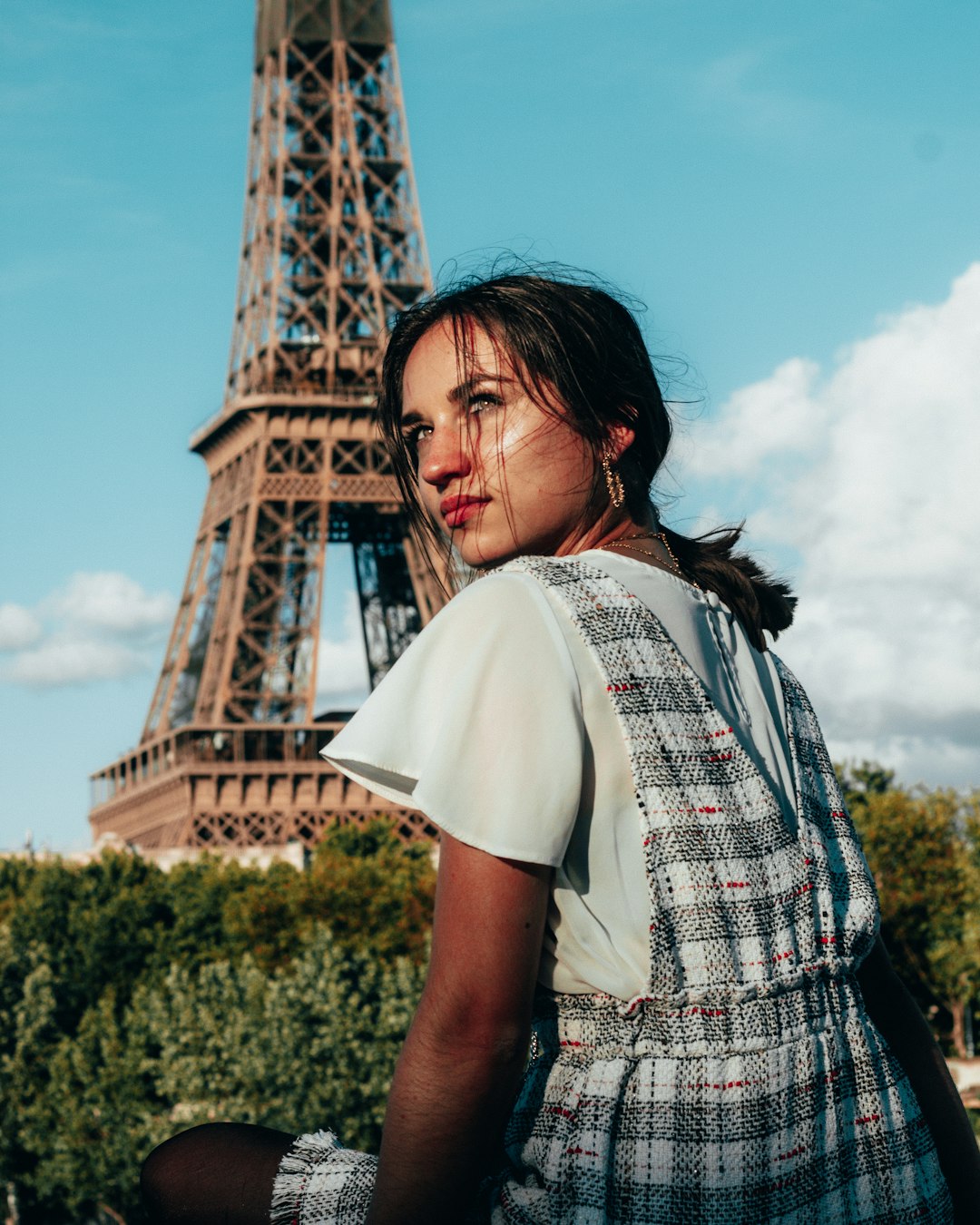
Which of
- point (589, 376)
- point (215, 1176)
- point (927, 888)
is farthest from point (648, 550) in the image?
point (927, 888)

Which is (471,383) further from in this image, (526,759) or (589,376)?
(526,759)

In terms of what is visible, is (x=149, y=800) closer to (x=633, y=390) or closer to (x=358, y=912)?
(x=358, y=912)

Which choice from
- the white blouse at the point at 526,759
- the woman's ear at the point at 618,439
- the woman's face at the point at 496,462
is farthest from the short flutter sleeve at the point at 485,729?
the woman's ear at the point at 618,439

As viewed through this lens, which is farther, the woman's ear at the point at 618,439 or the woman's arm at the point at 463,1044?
the woman's ear at the point at 618,439

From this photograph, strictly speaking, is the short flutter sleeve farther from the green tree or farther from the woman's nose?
the green tree

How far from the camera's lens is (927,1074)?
2.17 m

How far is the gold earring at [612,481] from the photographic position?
2.13 meters

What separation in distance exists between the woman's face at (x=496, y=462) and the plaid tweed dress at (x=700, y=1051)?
169 mm

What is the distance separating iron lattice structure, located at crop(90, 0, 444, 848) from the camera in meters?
40.1

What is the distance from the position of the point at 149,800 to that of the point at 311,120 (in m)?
19.9

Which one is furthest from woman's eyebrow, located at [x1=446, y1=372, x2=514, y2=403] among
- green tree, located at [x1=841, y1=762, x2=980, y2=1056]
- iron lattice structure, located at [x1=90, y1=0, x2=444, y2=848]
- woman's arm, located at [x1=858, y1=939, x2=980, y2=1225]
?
iron lattice structure, located at [x1=90, y1=0, x2=444, y2=848]

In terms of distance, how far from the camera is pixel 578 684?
5.80ft

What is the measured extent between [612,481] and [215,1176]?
3.42 ft

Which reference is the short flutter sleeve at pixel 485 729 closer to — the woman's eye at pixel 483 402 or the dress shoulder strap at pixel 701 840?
the dress shoulder strap at pixel 701 840
